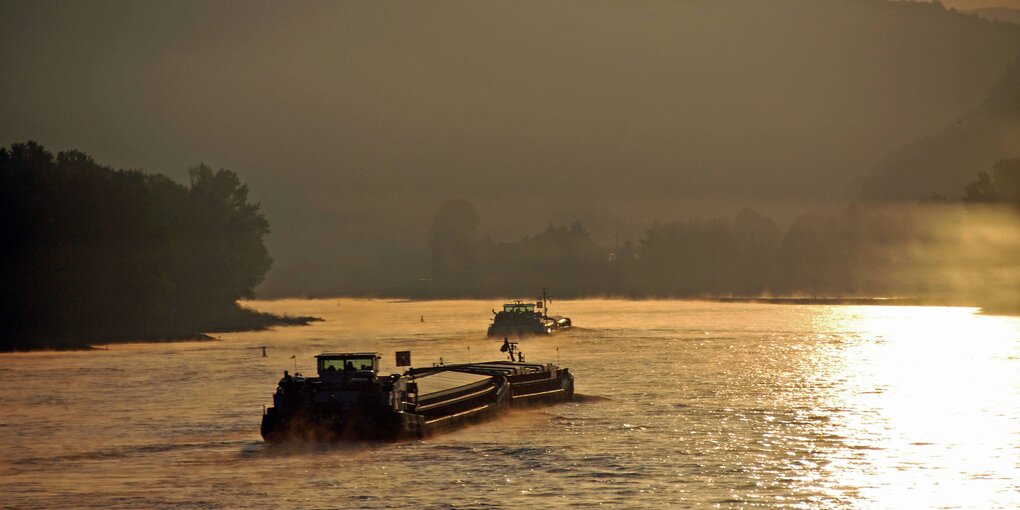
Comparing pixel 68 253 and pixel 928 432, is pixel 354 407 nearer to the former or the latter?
pixel 928 432

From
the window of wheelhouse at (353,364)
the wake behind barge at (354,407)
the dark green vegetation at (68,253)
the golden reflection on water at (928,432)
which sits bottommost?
the golden reflection on water at (928,432)

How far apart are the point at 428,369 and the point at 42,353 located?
3244 inches

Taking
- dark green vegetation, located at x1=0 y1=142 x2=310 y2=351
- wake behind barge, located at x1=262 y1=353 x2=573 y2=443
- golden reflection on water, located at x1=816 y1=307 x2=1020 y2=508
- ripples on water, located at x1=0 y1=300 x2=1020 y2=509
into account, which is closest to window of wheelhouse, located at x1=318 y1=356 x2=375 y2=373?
wake behind barge, located at x1=262 y1=353 x2=573 y2=443

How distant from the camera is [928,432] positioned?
254ft

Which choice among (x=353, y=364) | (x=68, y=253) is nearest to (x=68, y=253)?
(x=68, y=253)

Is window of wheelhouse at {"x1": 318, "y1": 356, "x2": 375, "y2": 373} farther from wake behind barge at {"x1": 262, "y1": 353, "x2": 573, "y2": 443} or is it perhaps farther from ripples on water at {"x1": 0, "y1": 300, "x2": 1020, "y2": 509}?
ripples on water at {"x1": 0, "y1": 300, "x2": 1020, "y2": 509}

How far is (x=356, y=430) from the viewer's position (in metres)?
71.8

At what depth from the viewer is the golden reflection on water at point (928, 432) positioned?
5700 centimetres

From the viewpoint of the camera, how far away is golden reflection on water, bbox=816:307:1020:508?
2244 inches

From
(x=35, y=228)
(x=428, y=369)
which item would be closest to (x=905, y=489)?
(x=428, y=369)

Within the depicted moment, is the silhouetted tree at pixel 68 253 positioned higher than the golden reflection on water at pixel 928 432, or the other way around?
the silhouetted tree at pixel 68 253

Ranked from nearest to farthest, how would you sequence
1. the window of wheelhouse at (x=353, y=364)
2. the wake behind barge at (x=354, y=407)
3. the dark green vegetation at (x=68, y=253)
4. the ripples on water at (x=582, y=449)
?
1. the ripples on water at (x=582, y=449)
2. the wake behind barge at (x=354, y=407)
3. the window of wheelhouse at (x=353, y=364)
4. the dark green vegetation at (x=68, y=253)

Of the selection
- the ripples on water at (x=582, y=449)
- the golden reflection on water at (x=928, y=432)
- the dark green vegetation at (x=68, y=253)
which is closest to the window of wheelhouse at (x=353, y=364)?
the ripples on water at (x=582, y=449)

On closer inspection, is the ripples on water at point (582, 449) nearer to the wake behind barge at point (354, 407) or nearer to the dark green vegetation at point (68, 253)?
the wake behind barge at point (354, 407)
